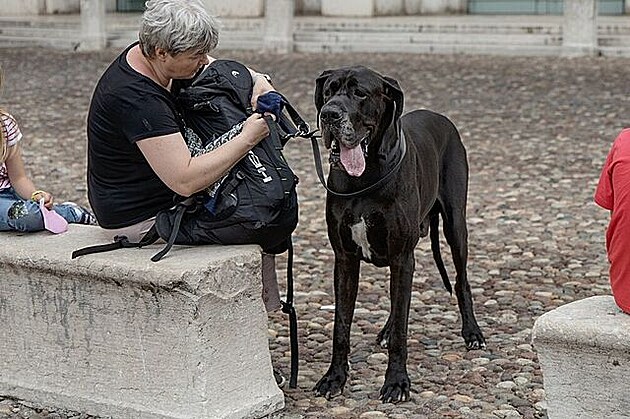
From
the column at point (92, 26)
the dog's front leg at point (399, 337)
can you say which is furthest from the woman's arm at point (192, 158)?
the column at point (92, 26)

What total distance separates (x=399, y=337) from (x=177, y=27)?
5.00ft

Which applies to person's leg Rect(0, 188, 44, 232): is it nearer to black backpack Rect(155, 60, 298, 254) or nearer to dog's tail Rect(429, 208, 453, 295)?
black backpack Rect(155, 60, 298, 254)

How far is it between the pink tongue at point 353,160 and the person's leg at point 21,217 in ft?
4.39

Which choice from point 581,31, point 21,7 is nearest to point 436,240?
point 581,31

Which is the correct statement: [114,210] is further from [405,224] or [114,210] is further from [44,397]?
[405,224]

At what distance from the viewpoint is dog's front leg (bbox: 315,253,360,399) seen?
5004 mm

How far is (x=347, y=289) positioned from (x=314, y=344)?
2.26 feet

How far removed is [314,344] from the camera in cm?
567

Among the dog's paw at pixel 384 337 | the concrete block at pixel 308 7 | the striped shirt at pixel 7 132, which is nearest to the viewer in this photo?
the striped shirt at pixel 7 132

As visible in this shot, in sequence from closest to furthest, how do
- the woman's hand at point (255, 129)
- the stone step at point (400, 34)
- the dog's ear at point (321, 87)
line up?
the woman's hand at point (255, 129), the dog's ear at point (321, 87), the stone step at point (400, 34)

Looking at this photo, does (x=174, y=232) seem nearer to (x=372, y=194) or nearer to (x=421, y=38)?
(x=372, y=194)

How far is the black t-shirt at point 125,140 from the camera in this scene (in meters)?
4.58

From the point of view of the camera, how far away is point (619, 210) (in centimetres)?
406

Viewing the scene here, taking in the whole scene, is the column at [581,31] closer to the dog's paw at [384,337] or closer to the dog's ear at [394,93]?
the dog's paw at [384,337]
